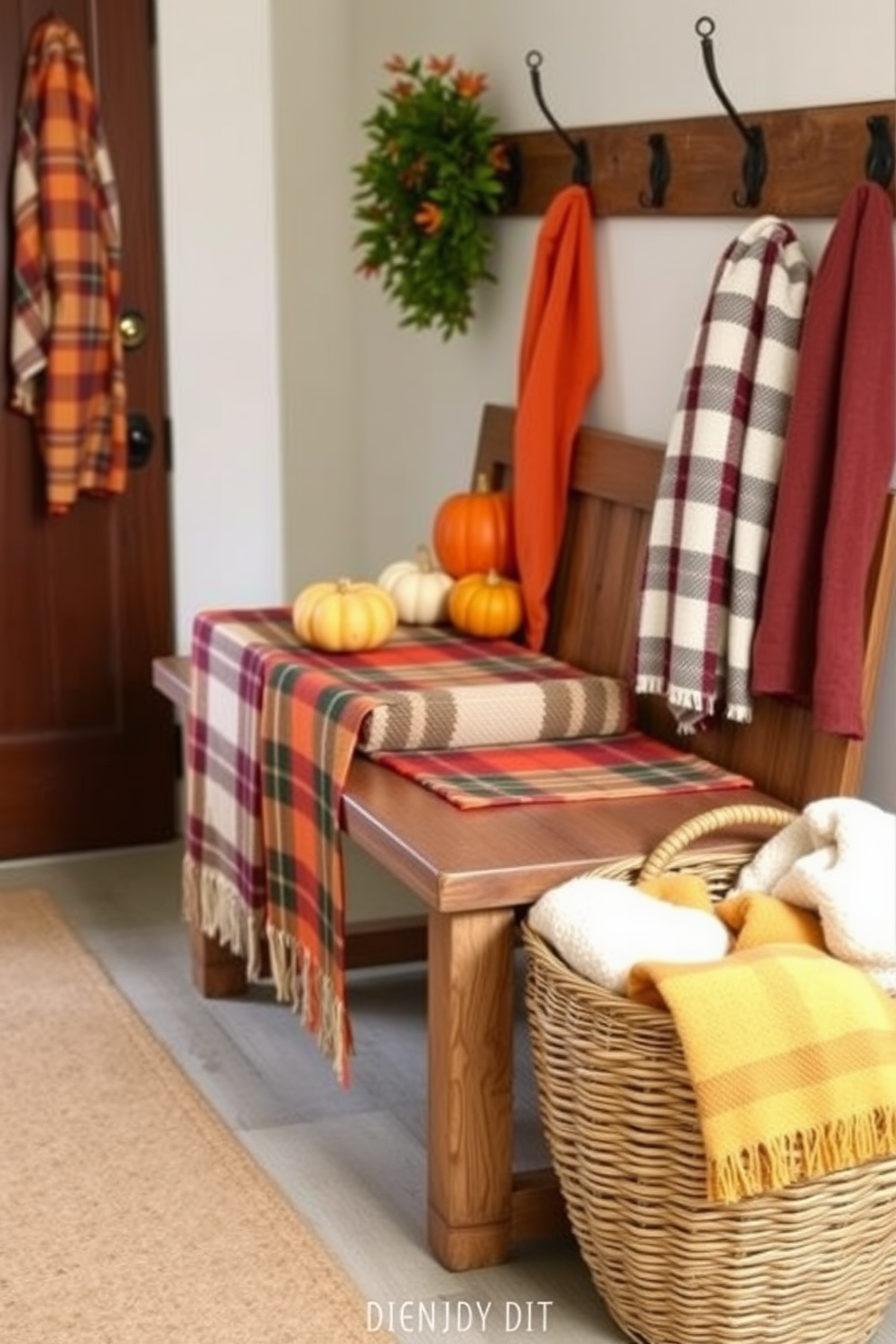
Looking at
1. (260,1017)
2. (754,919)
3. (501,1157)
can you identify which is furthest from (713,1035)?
(260,1017)

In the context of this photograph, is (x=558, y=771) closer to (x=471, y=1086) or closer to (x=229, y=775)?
(x=471, y=1086)

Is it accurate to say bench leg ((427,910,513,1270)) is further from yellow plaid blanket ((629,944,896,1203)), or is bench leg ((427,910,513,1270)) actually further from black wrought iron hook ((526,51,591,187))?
black wrought iron hook ((526,51,591,187))

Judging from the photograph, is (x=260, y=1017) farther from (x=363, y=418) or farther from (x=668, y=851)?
(x=363, y=418)

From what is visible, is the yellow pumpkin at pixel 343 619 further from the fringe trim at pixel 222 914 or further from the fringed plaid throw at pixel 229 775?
the fringe trim at pixel 222 914

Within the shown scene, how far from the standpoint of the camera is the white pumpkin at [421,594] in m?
3.58

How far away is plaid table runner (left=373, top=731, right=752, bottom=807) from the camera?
2.81m

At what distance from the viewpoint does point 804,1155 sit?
221 cm

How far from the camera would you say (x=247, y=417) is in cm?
443

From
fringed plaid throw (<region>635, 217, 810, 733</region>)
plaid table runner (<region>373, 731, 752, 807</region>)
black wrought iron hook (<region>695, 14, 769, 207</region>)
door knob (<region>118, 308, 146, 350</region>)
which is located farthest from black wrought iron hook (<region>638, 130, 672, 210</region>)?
door knob (<region>118, 308, 146, 350</region>)

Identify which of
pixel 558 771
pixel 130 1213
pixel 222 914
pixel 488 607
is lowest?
pixel 130 1213

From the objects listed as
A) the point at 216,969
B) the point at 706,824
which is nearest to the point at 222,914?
the point at 216,969

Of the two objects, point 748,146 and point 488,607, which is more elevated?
point 748,146

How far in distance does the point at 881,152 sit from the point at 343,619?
3.61 feet

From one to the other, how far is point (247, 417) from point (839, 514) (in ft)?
6.58
